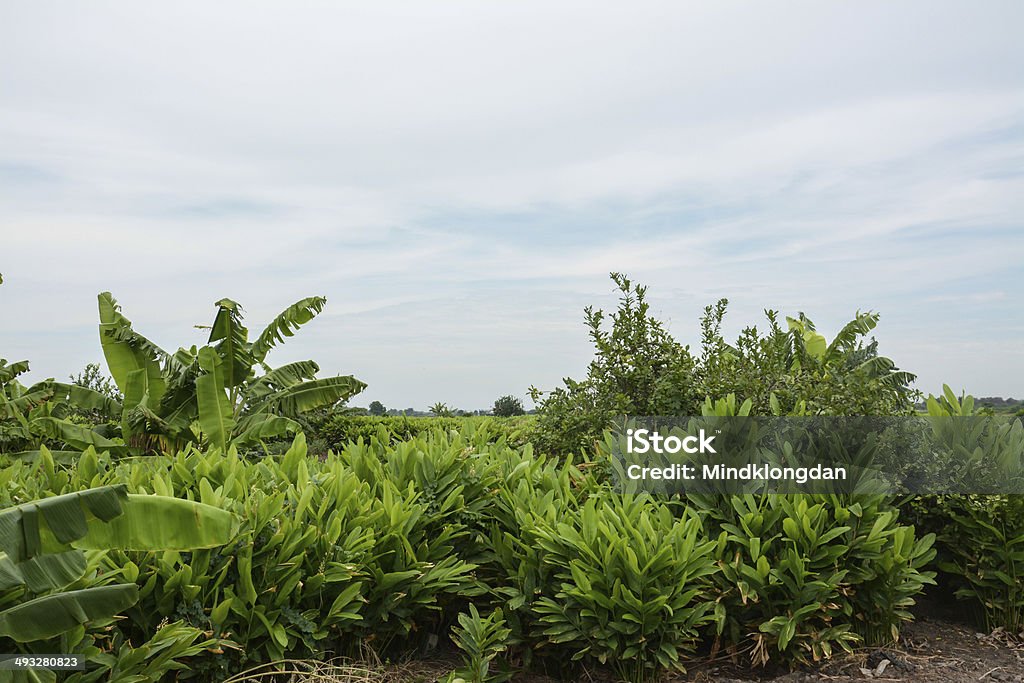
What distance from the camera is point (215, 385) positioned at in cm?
1091

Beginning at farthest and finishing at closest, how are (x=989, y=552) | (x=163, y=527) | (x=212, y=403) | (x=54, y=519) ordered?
(x=212, y=403) < (x=989, y=552) < (x=163, y=527) < (x=54, y=519)

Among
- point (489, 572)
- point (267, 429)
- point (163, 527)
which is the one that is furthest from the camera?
point (267, 429)

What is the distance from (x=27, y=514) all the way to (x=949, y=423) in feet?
18.2

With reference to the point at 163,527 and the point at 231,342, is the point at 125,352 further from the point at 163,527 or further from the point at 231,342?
the point at 163,527

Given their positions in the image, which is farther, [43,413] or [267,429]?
[43,413]

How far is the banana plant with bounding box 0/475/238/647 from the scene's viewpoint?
11.0ft

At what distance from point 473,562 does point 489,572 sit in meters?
0.16

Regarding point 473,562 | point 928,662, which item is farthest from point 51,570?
point 928,662

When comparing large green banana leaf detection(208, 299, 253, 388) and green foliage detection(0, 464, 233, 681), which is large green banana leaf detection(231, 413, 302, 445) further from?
green foliage detection(0, 464, 233, 681)

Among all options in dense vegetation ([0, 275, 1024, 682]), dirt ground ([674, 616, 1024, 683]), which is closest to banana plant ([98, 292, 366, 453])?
dense vegetation ([0, 275, 1024, 682])

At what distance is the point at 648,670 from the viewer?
14.3 ft

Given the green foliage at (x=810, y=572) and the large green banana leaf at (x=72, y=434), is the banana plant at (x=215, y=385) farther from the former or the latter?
the green foliage at (x=810, y=572)

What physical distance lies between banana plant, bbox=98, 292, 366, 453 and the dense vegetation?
221 inches

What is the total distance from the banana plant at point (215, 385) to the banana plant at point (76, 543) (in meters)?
7.43
